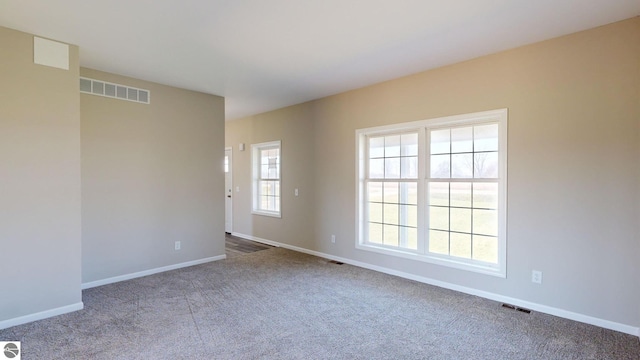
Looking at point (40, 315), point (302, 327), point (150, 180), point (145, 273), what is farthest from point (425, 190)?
point (40, 315)

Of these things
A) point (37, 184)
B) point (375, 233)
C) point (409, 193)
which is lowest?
point (375, 233)

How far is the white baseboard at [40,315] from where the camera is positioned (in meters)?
2.77

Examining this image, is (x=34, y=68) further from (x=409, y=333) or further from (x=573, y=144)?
(x=573, y=144)

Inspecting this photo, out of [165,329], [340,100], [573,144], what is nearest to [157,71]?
[340,100]

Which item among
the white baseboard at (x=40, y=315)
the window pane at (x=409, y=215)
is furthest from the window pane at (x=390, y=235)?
the white baseboard at (x=40, y=315)

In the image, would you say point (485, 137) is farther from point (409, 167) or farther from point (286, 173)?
point (286, 173)

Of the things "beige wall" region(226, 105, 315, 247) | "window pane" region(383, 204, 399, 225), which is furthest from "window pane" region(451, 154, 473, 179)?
"beige wall" region(226, 105, 315, 247)

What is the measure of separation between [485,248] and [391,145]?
1753 mm

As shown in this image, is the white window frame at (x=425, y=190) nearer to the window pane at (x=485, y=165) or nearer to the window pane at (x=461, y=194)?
the window pane at (x=485, y=165)

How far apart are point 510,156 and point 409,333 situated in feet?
6.79

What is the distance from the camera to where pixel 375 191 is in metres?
4.64

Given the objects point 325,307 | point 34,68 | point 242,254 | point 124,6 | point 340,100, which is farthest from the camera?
point 242,254

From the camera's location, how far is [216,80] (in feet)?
13.9

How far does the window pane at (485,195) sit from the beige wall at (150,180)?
3.66m
